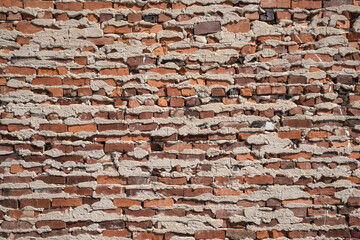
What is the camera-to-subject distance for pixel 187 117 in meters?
1.98

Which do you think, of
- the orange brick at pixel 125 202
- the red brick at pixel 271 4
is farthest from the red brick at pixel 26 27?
the red brick at pixel 271 4

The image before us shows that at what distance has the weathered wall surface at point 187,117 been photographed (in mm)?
1957

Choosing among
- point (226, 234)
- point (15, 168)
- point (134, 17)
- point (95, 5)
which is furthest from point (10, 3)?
point (226, 234)

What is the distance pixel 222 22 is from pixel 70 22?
3.58ft

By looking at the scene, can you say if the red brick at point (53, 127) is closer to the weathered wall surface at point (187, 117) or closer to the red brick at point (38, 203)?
the weathered wall surface at point (187, 117)

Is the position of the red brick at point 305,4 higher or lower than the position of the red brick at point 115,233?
higher

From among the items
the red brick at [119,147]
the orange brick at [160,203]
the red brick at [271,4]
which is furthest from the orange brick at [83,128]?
the red brick at [271,4]

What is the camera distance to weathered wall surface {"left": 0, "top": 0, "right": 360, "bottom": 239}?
77.0 inches

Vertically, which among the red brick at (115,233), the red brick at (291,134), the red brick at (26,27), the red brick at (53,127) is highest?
Result: the red brick at (26,27)

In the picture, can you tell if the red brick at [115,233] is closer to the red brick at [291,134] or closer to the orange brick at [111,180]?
the orange brick at [111,180]

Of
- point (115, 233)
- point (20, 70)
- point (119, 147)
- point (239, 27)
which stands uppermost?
point (239, 27)

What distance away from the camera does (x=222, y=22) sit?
197cm

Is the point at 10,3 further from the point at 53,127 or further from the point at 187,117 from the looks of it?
the point at 187,117

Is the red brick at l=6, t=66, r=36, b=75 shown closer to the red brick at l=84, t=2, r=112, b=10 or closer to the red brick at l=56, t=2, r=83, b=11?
the red brick at l=56, t=2, r=83, b=11
